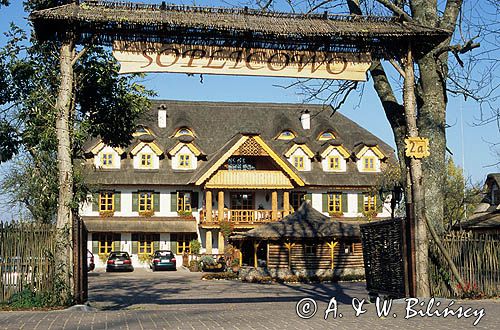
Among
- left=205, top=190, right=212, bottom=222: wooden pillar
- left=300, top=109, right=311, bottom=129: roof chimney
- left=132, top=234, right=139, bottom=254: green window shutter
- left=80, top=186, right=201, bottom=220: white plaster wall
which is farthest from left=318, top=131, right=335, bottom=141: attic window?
left=132, top=234, right=139, bottom=254: green window shutter

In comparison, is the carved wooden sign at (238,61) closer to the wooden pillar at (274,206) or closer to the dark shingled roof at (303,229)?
the dark shingled roof at (303,229)

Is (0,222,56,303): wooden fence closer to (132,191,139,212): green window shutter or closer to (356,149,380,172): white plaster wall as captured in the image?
(132,191,139,212): green window shutter

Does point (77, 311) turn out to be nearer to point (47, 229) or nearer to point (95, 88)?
point (47, 229)

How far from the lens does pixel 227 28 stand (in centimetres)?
1453

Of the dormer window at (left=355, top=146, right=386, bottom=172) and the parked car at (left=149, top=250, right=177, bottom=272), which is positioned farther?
the dormer window at (left=355, top=146, right=386, bottom=172)

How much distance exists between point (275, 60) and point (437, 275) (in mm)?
5533

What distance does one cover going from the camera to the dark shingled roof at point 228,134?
172 ft

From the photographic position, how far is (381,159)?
187 ft

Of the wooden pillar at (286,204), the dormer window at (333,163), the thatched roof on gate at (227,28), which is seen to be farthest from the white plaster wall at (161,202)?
the thatched roof on gate at (227,28)

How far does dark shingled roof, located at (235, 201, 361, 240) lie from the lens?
3738 centimetres

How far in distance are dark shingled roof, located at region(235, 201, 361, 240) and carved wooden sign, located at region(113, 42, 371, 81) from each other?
73.8ft

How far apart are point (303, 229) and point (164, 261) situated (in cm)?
1234

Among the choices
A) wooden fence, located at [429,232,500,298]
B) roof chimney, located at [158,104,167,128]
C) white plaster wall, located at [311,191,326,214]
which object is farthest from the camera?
roof chimney, located at [158,104,167,128]

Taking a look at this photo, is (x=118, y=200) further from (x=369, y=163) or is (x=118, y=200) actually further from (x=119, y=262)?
(x=369, y=163)
